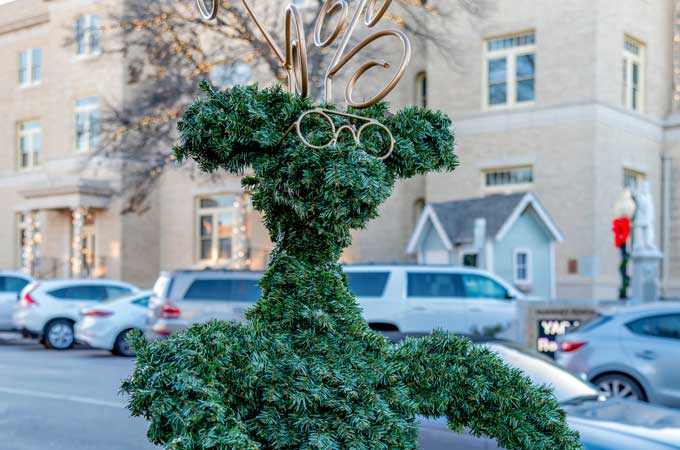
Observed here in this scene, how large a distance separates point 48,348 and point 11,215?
16606mm

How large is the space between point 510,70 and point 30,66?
20099 millimetres

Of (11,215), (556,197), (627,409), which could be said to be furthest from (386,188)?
(11,215)

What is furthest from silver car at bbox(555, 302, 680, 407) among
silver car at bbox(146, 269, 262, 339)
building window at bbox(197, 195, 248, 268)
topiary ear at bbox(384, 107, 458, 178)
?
building window at bbox(197, 195, 248, 268)

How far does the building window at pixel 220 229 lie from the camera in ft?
91.7

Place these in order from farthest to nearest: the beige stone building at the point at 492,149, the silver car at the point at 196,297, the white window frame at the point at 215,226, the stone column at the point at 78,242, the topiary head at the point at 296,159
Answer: the stone column at the point at 78,242
the white window frame at the point at 215,226
the beige stone building at the point at 492,149
the silver car at the point at 196,297
the topiary head at the point at 296,159

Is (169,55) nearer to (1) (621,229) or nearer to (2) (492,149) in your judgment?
(2) (492,149)

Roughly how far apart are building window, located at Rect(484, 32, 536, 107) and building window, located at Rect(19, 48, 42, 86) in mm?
18681

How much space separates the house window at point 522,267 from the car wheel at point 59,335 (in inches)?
420

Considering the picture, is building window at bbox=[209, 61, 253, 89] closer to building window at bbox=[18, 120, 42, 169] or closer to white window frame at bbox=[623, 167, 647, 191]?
white window frame at bbox=[623, 167, 647, 191]

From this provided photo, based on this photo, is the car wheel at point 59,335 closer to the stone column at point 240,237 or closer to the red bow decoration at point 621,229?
the stone column at point 240,237

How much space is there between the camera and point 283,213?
3172 mm

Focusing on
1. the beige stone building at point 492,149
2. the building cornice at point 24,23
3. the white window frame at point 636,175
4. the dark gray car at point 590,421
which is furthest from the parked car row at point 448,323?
the building cornice at point 24,23

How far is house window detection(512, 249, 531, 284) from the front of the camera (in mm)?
20453

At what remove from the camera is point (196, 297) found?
1521 cm
